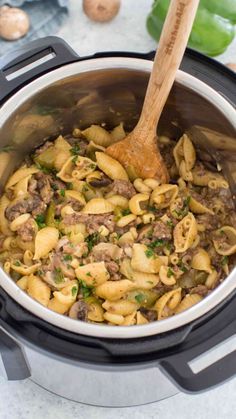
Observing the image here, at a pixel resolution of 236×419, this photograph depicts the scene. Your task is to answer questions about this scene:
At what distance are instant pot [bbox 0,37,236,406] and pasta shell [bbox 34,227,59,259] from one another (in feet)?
0.63

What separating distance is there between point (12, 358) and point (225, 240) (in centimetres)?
48

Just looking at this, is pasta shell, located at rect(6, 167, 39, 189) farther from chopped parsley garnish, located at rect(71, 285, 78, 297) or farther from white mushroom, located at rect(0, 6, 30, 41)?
white mushroom, located at rect(0, 6, 30, 41)

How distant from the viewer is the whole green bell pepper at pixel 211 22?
5.14 ft

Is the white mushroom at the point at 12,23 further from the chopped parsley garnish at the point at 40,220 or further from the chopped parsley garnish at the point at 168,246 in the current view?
the chopped parsley garnish at the point at 168,246

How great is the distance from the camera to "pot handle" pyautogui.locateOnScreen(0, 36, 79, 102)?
3.96 ft

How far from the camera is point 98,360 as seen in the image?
986 millimetres

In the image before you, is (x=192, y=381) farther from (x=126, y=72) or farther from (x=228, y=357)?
(x=126, y=72)

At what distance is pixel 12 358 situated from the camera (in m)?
1.10

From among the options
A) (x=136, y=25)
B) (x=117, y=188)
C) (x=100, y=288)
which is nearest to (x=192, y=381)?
(x=100, y=288)

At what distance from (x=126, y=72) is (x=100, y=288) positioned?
420 millimetres

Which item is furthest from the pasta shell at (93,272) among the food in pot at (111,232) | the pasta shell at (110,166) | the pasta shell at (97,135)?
the pasta shell at (97,135)

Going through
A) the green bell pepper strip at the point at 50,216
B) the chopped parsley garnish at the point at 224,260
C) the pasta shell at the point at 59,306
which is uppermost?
the green bell pepper strip at the point at 50,216

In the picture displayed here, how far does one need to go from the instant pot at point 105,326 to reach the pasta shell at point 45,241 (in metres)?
0.19

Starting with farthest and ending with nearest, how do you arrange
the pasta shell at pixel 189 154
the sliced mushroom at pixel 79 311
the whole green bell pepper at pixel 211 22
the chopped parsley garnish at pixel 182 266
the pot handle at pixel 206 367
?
1. the whole green bell pepper at pixel 211 22
2. the pasta shell at pixel 189 154
3. the chopped parsley garnish at pixel 182 266
4. the sliced mushroom at pixel 79 311
5. the pot handle at pixel 206 367
